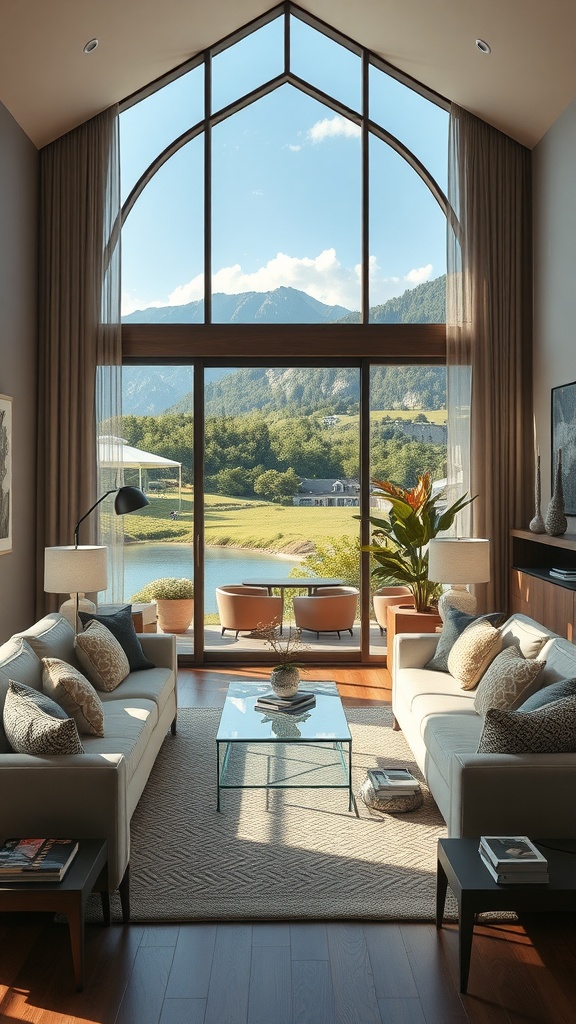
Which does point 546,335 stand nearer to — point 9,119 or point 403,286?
point 403,286

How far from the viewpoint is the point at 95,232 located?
23.0 feet

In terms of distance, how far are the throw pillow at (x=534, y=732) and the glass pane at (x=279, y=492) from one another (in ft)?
13.7

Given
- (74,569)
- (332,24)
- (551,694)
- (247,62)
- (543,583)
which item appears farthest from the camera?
(247,62)

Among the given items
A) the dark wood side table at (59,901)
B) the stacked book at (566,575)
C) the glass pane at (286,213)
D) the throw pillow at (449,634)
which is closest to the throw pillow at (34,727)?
the dark wood side table at (59,901)

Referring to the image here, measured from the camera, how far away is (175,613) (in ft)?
24.1

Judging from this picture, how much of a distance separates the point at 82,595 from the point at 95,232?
289 cm

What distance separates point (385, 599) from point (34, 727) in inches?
177

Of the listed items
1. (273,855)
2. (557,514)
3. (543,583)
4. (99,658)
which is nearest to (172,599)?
(99,658)

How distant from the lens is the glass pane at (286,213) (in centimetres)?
A: 730

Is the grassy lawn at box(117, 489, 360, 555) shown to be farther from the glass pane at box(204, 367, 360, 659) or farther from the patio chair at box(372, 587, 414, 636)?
the patio chair at box(372, 587, 414, 636)

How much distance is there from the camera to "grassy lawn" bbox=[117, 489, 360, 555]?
24.1ft

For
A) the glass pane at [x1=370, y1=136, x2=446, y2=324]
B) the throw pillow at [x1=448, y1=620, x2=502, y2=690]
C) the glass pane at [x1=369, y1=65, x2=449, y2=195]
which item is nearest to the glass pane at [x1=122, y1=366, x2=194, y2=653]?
the glass pane at [x1=370, y1=136, x2=446, y2=324]

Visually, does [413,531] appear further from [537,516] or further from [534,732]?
[534,732]

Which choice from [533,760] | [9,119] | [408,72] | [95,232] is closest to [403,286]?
[408,72]
